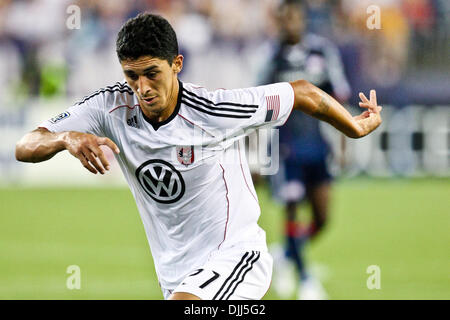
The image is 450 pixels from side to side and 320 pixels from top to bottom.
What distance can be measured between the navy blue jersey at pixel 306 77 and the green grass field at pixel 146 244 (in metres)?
1.13

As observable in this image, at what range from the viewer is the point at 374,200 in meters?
14.8

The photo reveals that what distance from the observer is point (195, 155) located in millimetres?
4566

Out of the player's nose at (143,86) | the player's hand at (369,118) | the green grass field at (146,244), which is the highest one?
the player's nose at (143,86)

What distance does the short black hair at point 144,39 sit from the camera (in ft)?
14.0

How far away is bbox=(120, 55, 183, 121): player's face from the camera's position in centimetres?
429

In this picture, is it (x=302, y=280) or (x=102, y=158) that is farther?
(x=302, y=280)

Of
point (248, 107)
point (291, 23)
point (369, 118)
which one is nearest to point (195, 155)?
point (248, 107)

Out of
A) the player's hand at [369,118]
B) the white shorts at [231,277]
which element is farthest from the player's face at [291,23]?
the white shorts at [231,277]

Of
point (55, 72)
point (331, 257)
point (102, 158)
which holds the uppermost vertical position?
point (55, 72)

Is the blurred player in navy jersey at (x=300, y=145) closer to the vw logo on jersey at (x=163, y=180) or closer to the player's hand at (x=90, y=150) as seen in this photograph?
the vw logo on jersey at (x=163, y=180)
